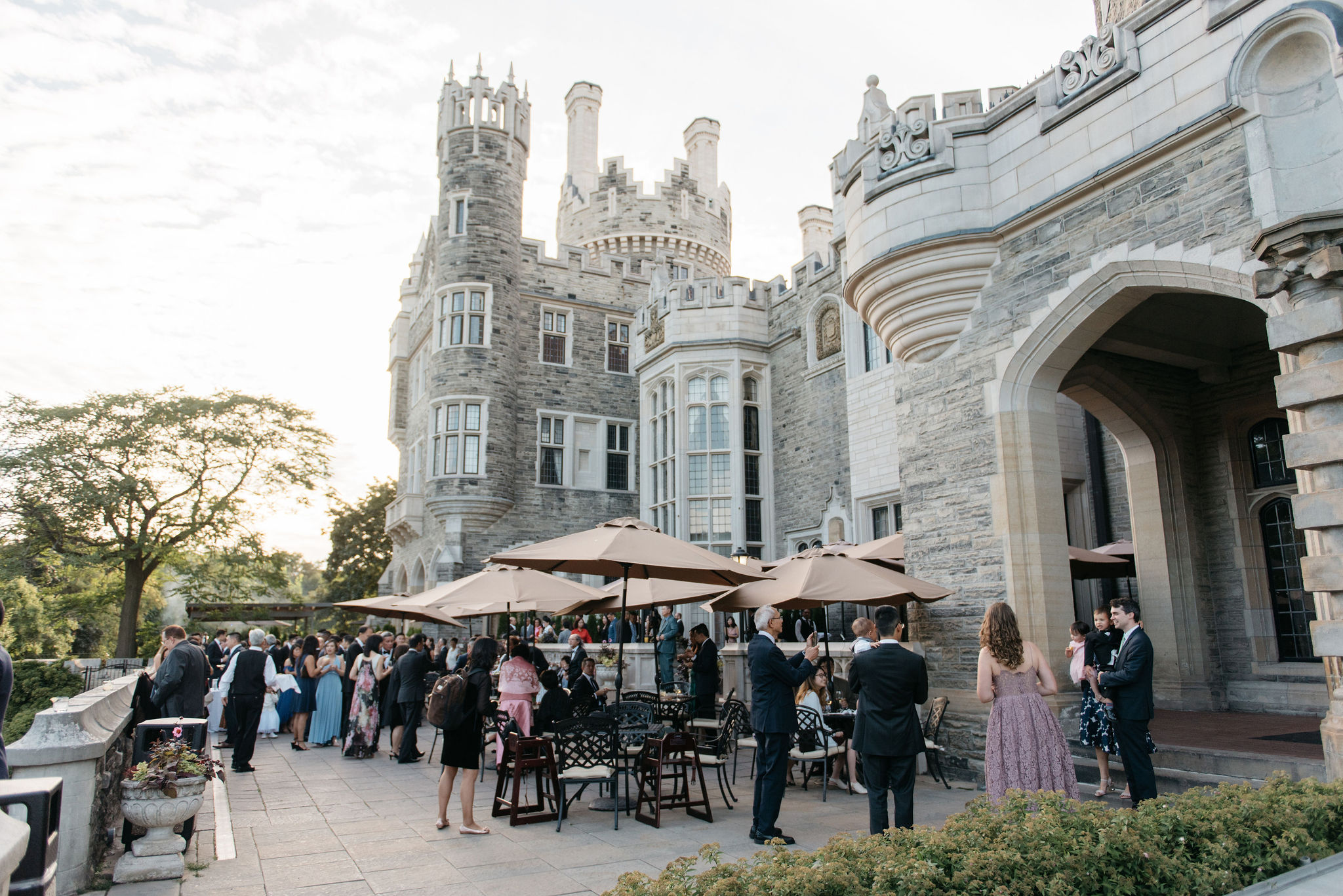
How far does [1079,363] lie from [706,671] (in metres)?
6.08

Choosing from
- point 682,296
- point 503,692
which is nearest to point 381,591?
point 682,296

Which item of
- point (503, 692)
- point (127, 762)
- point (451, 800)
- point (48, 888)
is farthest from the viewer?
point (503, 692)

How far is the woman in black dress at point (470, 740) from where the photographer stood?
6684 mm

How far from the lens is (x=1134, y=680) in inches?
246

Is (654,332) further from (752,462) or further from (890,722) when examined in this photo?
(890,722)

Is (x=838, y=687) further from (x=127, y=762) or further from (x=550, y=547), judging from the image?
(x=127, y=762)

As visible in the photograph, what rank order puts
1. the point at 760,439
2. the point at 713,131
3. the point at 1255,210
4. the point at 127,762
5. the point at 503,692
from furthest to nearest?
the point at 713,131 → the point at 760,439 → the point at 503,692 → the point at 127,762 → the point at 1255,210

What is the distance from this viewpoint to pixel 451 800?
821 cm

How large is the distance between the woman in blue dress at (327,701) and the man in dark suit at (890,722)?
30.9 feet

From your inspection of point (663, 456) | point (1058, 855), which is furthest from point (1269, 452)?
point (663, 456)

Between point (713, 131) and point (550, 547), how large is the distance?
96.0 feet

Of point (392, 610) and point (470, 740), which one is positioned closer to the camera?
point (470, 740)

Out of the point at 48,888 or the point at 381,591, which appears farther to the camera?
the point at 381,591

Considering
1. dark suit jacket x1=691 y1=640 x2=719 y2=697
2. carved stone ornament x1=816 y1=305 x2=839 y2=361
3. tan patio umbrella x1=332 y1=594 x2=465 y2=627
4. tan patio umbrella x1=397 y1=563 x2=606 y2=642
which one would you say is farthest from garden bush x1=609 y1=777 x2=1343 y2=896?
carved stone ornament x1=816 y1=305 x2=839 y2=361
